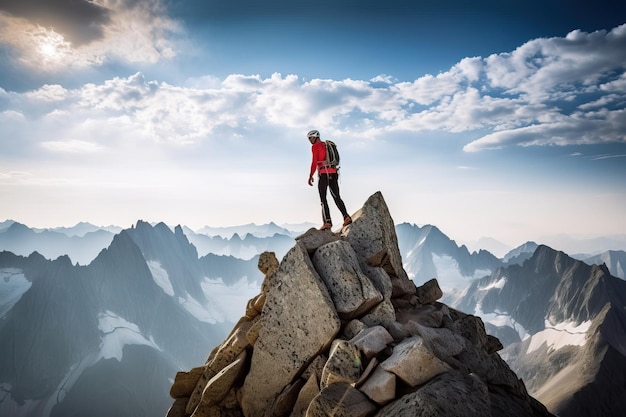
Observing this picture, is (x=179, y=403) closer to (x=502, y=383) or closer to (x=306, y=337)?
(x=306, y=337)

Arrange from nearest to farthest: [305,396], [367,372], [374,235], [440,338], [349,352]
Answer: [367,372] → [349,352] → [305,396] → [440,338] → [374,235]

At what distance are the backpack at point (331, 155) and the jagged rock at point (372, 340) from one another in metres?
10.0

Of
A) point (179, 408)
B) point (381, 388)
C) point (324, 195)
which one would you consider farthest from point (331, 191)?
point (179, 408)

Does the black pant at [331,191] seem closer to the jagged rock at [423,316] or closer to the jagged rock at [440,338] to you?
the jagged rock at [423,316]

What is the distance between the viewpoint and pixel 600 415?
171 meters

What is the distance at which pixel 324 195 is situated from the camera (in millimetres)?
20797

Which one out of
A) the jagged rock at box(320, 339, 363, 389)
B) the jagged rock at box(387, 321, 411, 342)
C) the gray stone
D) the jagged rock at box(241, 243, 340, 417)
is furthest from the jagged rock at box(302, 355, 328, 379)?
the gray stone

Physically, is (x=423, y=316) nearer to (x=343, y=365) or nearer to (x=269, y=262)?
(x=343, y=365)

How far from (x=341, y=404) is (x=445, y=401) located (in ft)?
9.96

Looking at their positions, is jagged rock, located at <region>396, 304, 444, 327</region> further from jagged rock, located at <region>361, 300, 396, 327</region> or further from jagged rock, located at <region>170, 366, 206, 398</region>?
jagged rock, located at <region>170, 366, 206, 398</region>

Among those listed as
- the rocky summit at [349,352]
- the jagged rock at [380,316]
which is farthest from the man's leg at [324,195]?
the jagged rock at [380,316]

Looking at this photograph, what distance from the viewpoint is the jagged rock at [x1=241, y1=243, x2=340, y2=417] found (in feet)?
46.5

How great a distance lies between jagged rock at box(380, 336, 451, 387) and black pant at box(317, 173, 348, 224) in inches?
424

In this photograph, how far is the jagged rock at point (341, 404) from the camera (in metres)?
10.3
